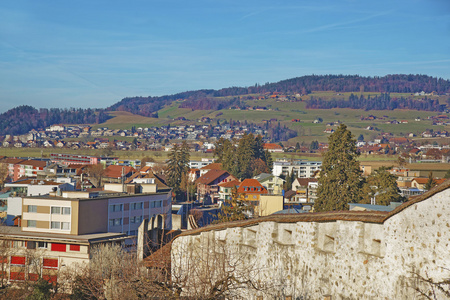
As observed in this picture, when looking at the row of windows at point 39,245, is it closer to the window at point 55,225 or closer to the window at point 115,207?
the window at point 55,225

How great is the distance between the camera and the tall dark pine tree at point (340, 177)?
115ft

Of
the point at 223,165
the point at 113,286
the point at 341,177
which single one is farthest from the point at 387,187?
the point at 223,165

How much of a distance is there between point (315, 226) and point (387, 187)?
96.2ft

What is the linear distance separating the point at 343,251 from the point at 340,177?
28.4m

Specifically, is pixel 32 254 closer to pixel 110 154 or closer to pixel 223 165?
pixel 223 165

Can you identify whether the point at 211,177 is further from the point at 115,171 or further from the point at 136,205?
the point at 136,205

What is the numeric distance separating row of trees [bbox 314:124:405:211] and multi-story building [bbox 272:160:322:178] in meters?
69.1

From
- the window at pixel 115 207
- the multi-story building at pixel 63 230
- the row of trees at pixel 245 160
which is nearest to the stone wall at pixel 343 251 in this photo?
the multi-story building at pixel 63 230

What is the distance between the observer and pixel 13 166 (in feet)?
386

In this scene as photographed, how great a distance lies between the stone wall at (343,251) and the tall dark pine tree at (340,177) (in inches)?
993

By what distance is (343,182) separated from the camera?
35656mm

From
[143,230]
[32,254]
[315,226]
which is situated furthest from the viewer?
[32,254]

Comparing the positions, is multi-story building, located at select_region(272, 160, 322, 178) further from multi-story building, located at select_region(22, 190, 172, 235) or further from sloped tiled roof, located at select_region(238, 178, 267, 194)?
multi-story building, located at select_region(22, 190, 172, 235)

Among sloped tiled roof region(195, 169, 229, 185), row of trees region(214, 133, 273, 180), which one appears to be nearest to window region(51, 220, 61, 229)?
sloped tiled roof region(195, 169, 229, 185)
